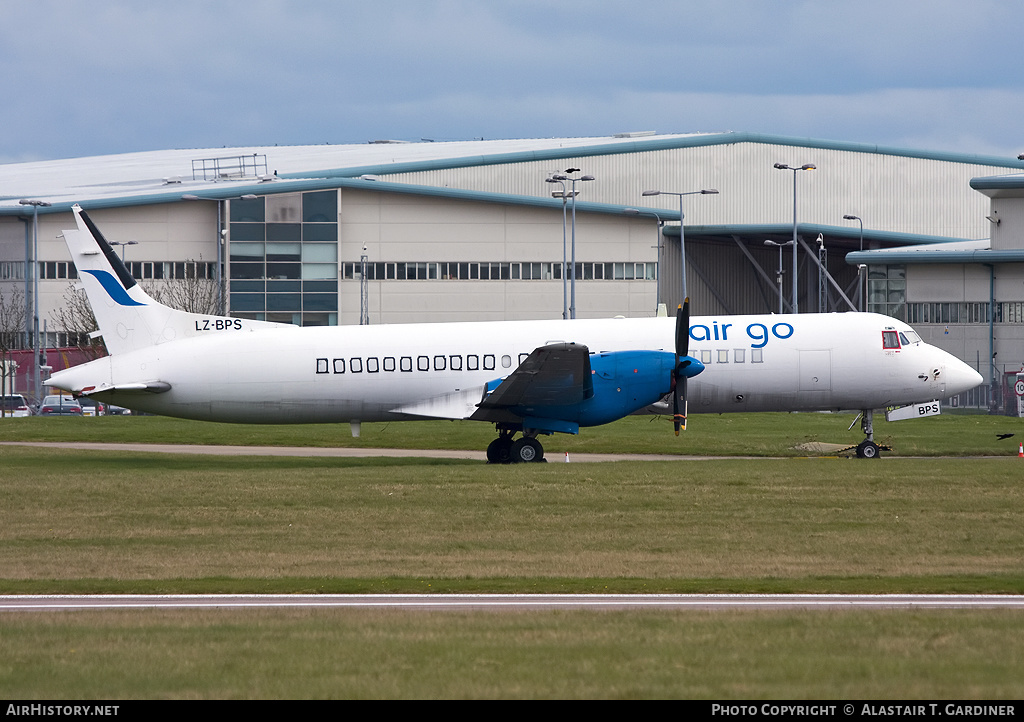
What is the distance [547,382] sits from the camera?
109ft

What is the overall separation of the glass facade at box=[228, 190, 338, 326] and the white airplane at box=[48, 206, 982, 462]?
184 feet

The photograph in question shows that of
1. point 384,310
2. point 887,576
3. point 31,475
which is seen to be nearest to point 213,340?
point 31,475

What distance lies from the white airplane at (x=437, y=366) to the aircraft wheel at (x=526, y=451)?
0.09 feet

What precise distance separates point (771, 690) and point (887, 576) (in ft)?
27.2

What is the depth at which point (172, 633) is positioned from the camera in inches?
523

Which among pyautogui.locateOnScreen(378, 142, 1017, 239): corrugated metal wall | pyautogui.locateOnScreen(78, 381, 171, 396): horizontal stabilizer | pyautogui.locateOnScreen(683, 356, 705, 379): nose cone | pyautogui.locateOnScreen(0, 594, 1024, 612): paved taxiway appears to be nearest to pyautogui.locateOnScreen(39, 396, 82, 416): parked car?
pyautogui.locateOnScreen(378, 142, 1017, 239): corrugated metal wall

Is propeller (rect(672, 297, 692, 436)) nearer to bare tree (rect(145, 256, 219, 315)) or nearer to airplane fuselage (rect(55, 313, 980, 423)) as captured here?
airplane fuselage (rect(55, 313, 980, 423))

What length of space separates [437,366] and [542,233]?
190ft

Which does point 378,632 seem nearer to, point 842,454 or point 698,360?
point 698,360

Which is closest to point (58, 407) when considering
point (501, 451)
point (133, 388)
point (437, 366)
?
point (133, 388)

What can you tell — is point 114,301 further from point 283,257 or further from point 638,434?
point 283,257

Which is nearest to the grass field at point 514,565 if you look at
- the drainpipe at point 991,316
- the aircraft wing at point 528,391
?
the aircraft wing at point 528,391

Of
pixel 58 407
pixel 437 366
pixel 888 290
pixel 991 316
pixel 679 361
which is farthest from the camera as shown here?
pixel 888 290

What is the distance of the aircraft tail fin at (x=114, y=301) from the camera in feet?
116
